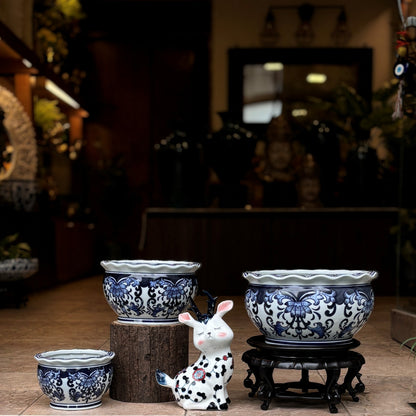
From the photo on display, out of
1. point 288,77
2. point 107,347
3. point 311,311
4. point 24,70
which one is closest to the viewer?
point 311,311

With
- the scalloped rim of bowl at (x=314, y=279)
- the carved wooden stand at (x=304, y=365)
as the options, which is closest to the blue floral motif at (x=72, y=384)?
the carved wooden stand at (x=304, y=365)

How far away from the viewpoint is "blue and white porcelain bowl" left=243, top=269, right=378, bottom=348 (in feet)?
7.82

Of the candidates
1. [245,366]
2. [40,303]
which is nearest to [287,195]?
[40,303]

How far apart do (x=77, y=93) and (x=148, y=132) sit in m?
1.14

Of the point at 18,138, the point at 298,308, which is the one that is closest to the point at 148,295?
the point at 298,308

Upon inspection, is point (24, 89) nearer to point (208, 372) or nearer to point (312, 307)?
point (208, 372)

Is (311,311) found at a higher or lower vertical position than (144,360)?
higher

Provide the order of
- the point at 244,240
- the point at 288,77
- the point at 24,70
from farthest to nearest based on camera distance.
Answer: the point at 288,77 < the point at 24,70 < the point at 244,240

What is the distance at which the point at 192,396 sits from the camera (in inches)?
96.1

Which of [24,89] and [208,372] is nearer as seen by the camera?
[208,372]

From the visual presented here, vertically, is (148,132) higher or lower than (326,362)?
higher

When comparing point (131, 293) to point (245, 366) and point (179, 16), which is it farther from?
point (179, 16)

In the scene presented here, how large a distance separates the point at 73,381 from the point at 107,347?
48.3 inches

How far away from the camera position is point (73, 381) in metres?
2.44
